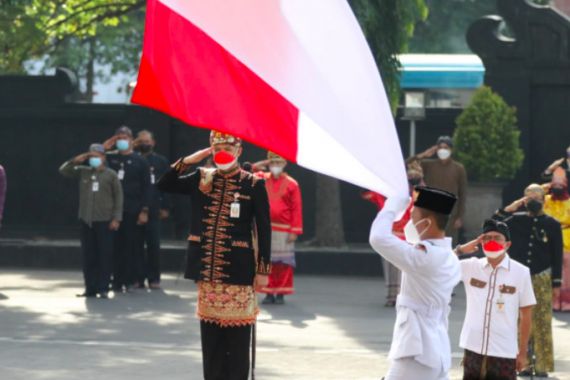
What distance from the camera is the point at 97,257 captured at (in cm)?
1903

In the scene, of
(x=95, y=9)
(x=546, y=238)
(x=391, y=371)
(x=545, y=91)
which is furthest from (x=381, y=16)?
(x=391, y=371)

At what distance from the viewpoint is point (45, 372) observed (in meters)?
12.9

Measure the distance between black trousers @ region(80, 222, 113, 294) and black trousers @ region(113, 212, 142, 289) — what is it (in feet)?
1.77

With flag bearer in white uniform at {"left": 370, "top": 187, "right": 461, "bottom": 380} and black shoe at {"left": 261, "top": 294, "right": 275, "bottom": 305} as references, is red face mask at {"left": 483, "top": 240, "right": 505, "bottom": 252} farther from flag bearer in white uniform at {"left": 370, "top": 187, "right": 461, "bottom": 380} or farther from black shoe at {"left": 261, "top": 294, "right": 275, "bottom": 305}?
black shoe at {"left": 261, "top": 294, "right": 275, "bottom": 305}

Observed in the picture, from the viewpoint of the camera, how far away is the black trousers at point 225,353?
10.6m

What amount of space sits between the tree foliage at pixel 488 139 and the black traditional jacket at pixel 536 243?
7869mm

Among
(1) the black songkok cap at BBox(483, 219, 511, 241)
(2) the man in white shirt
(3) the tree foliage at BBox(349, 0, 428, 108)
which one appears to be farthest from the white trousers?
(3) the tree foliage at BBox(349, 0, 428, 108)

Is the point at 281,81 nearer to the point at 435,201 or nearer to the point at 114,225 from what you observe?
the point at 435,201

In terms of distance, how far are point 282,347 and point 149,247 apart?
5.44m

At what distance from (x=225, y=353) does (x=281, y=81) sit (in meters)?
3.17

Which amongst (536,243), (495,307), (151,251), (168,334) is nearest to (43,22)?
(151,251)

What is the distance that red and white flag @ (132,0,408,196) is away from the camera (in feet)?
24.6

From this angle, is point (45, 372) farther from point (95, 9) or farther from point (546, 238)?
point (95, 9)

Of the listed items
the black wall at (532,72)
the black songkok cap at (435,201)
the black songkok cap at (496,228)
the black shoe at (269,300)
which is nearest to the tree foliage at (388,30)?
the black wall at (532,72)
